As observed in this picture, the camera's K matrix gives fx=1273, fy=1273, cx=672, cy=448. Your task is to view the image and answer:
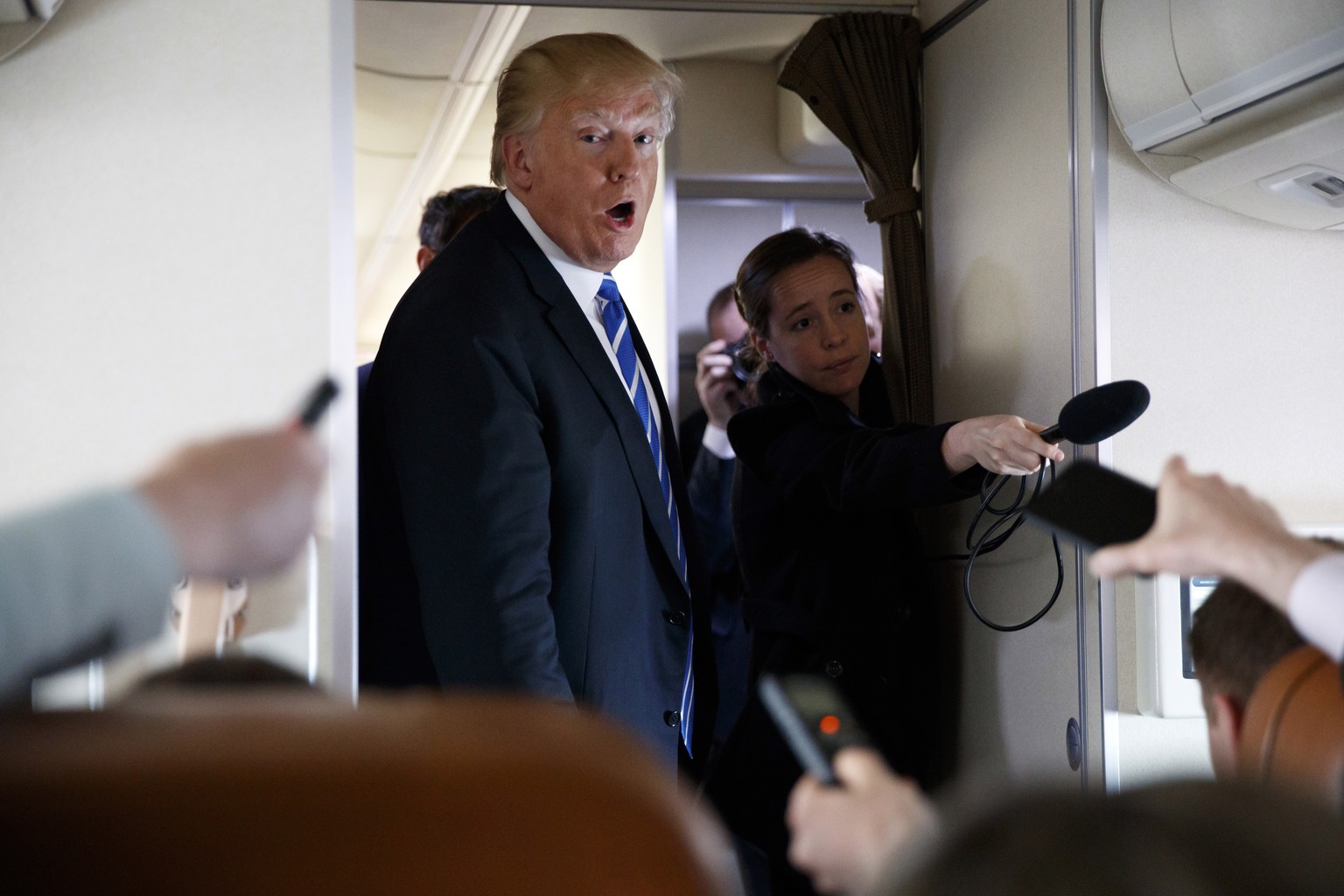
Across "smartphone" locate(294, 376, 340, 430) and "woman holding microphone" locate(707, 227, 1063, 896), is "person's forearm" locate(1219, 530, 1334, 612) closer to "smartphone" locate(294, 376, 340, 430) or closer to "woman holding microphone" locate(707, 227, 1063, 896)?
"smartphone" locate(294, 376, 340, 430)

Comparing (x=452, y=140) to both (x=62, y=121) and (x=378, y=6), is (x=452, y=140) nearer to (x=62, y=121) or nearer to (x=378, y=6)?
(x=378, y=6)

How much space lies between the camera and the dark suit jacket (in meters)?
1.73

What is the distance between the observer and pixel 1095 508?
106 cm

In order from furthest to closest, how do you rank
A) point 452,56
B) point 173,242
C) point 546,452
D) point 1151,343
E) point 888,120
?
point 452,56 < point 888,120 < point 1151,343 < point 546,452 < point 173,242

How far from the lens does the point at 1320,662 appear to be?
0.89 m

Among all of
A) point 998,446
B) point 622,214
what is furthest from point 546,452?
point 998,446

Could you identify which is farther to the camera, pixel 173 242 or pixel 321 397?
pixel 173 242

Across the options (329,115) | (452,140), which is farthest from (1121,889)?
(452,140)

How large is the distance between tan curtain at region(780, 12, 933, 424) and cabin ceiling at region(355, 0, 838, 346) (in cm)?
10

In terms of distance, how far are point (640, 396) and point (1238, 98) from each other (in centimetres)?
97

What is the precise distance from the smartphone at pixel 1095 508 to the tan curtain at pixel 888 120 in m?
1.46

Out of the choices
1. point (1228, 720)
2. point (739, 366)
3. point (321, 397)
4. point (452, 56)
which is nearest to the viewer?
point (1228, 720)

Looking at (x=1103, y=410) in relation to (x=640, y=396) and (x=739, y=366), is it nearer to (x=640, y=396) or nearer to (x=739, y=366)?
(x=640, y=396)

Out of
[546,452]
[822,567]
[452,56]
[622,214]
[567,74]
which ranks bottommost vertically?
[822,567]
